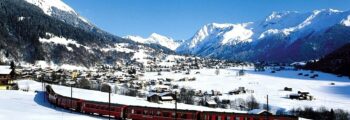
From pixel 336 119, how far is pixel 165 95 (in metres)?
49.2

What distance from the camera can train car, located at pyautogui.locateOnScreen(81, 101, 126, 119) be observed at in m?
82.5

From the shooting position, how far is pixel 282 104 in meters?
170

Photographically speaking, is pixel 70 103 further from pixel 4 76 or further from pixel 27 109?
pixel 4 76

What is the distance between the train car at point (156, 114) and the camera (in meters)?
73.8

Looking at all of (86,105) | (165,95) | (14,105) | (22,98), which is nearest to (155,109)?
(86,105)

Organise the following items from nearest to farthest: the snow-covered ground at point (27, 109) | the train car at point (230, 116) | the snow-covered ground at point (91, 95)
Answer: the train car at point (230, 116) < the snow-covered ground at point (27, 109) < the snow-covered ground at point (91, 95)

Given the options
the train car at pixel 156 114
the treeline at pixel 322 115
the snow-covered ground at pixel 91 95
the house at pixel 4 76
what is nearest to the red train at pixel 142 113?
the train car at pixel 156 114

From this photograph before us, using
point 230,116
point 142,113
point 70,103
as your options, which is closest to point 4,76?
point 70,103

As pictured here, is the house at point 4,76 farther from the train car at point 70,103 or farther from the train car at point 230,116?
the train car at point 230,116

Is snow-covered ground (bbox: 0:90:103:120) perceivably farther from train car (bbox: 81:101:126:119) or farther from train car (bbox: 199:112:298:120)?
train car (bbox: 199:112:298:120)

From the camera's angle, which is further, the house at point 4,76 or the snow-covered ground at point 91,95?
the house at point 4,76

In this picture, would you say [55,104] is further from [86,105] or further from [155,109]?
[155,109]

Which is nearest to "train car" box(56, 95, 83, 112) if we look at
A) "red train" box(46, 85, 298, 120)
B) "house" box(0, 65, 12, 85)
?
"red train" box(46, 85, 298, 120)

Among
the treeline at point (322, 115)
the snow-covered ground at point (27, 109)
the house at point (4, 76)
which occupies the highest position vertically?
the house at point (4, 76)
